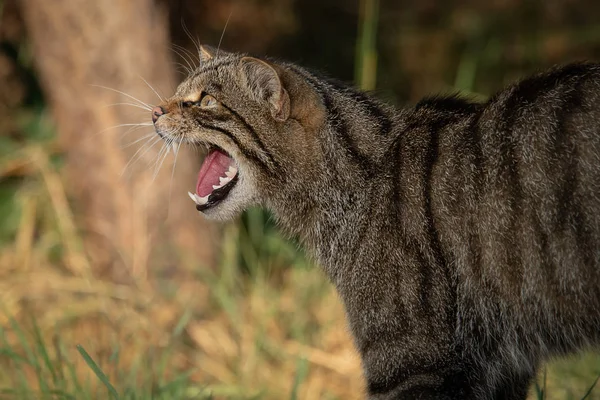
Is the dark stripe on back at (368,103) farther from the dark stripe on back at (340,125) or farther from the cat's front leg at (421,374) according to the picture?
the cat's front leg at (421,374)

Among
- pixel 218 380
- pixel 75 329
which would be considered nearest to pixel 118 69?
pixel 75 329

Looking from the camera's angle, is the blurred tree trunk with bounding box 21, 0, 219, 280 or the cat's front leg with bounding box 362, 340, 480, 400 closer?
the cat's front leg with bounding box 362, 340, 480, 400

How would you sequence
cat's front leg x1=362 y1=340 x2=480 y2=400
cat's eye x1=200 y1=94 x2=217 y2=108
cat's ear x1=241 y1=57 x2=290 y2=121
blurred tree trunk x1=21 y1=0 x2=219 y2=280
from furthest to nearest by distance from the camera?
blurred tree trunk x1=21 y1=0 x2=219 y2=280
cat's eye x1=200 y1=94 x2=217 y2=108
cat's ear x1=241 y1=57 x2=290 y2=121
cat's front leg x1=362 y1=340 x2=480 y2=400

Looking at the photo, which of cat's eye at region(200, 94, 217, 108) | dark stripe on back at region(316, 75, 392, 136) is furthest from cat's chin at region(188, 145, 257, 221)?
dark stripe on back at region(316, 75, 392, 136)

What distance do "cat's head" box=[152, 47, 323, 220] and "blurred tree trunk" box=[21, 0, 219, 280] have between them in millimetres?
1737

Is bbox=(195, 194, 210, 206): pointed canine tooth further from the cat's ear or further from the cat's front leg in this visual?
the cat's front leg

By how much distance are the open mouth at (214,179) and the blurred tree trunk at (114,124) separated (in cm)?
166

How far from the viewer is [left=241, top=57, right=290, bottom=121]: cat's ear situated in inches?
131

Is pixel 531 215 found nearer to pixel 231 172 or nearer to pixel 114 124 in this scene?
pixel 231 172

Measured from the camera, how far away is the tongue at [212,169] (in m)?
3.57

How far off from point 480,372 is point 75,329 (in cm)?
297

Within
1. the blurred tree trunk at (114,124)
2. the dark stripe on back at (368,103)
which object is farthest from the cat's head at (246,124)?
the blurred tree trunk at (114,124)

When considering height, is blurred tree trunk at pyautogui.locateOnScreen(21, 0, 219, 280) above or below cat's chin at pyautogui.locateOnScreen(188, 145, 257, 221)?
above

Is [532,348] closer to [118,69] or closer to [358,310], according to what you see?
[358,310]
